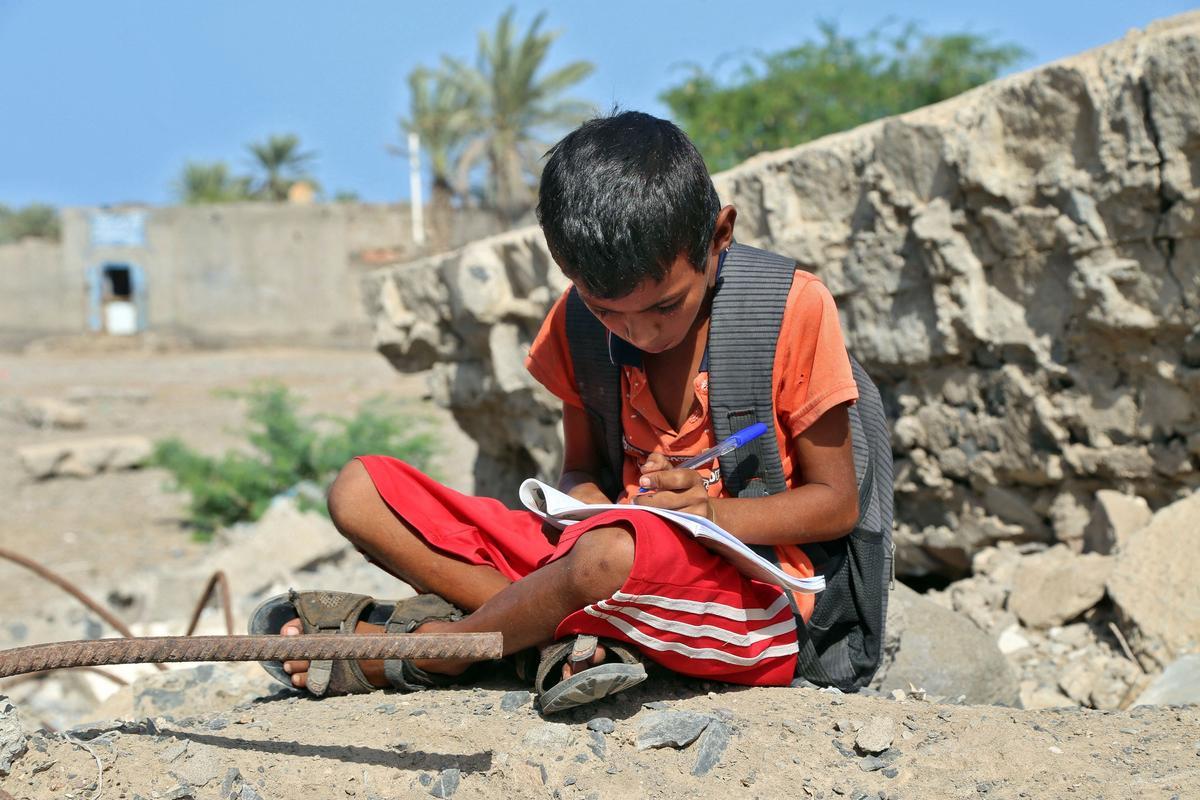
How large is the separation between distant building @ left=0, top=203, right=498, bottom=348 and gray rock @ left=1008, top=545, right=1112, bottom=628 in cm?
1863

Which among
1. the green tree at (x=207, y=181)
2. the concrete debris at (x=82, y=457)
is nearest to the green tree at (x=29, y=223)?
the green tree at (x=207, y=181)

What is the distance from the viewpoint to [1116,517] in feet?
10.4

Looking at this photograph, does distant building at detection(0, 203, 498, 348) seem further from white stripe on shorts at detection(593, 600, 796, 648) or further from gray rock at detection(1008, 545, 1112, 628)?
white stripe on shorts at detection(593, 600, 796, 648)

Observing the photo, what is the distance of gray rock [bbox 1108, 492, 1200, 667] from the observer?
2.75 metres

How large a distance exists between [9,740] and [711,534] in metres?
1.15

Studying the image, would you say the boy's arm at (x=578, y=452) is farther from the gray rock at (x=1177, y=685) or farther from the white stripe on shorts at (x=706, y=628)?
the gray rock at (x=1177, y=685)

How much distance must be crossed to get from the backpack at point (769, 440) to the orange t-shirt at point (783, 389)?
26 millimetres

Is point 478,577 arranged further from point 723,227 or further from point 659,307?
point 723,227

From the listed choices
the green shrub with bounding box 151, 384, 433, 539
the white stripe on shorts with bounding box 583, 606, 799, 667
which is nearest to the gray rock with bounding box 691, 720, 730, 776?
the white stripe on shorts with bounding box 583, 606, 799, 667

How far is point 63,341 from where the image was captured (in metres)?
22.4

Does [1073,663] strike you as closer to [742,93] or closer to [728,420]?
[728,420]

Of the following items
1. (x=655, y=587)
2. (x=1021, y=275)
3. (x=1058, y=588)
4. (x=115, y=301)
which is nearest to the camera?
(x=655, y=587)

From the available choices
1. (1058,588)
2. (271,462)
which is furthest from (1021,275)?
(271,462)

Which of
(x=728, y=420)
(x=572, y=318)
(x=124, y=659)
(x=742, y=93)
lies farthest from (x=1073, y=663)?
(x=742, y=93)
